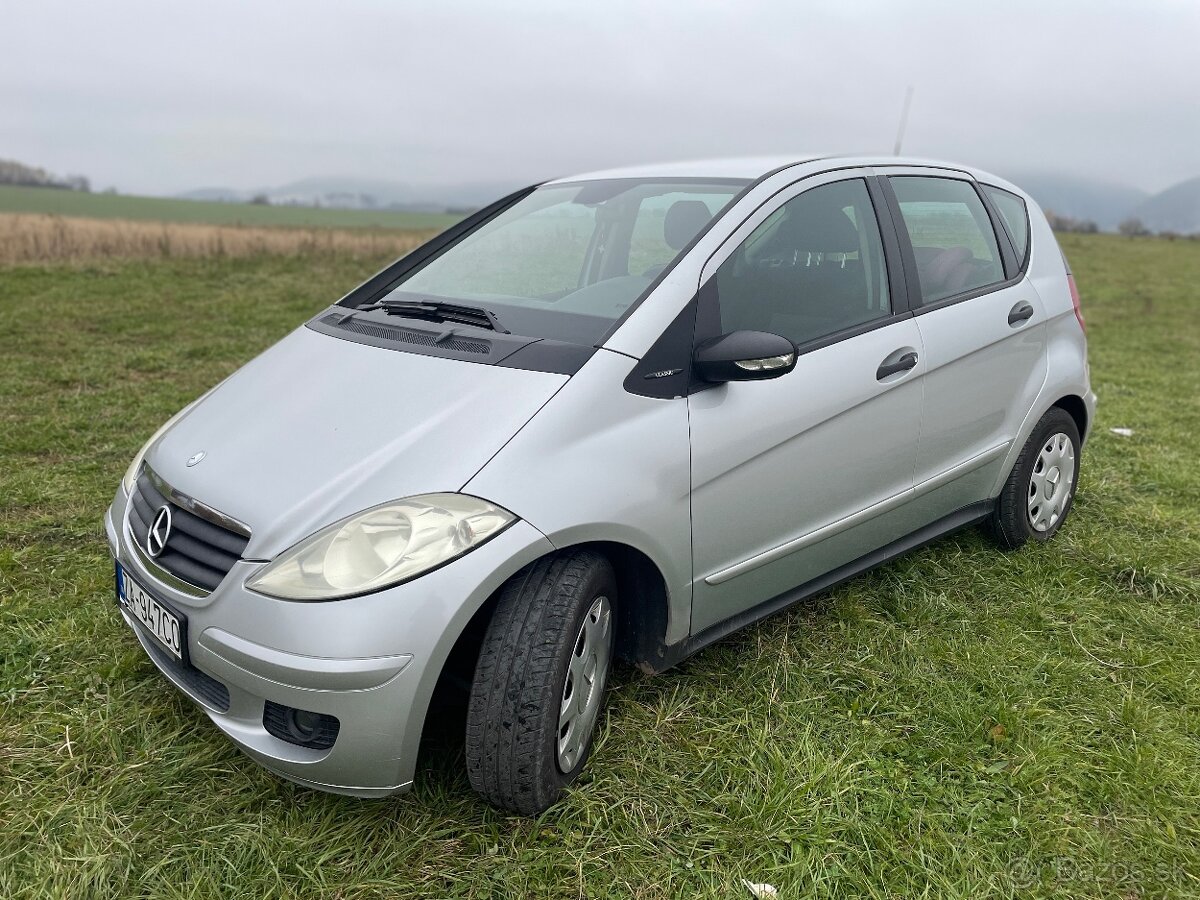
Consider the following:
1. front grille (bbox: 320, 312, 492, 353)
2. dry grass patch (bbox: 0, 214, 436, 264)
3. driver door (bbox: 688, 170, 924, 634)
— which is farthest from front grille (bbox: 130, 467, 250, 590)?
dry grass patch (bbox: 0, 214, 436, 264)

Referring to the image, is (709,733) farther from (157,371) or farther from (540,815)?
(157,371)

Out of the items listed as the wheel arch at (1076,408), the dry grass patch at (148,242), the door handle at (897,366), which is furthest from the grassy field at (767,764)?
the dry grass patch at (148,242)

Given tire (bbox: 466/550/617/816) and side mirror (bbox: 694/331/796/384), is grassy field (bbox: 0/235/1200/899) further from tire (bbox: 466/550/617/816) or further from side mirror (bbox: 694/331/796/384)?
side mirror (bbox: 694/331/796/384)

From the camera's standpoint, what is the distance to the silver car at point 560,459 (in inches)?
76.3

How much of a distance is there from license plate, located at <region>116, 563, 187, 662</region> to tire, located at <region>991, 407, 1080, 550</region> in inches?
118

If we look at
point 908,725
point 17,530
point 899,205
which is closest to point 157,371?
point 17,530

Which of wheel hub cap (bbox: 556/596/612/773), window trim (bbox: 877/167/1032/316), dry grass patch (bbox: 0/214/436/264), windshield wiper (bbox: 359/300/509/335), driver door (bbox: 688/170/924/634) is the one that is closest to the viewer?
wheel hub cap (bbox: 556/596/612/773)

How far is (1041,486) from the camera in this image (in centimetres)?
371

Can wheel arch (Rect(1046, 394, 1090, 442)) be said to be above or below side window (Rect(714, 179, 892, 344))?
below

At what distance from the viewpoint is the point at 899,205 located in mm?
3152

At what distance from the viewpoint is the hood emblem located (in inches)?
85.5

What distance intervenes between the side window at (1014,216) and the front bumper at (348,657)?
2.70 m

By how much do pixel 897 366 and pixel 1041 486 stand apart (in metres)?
1.29

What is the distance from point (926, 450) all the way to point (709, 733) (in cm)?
125
